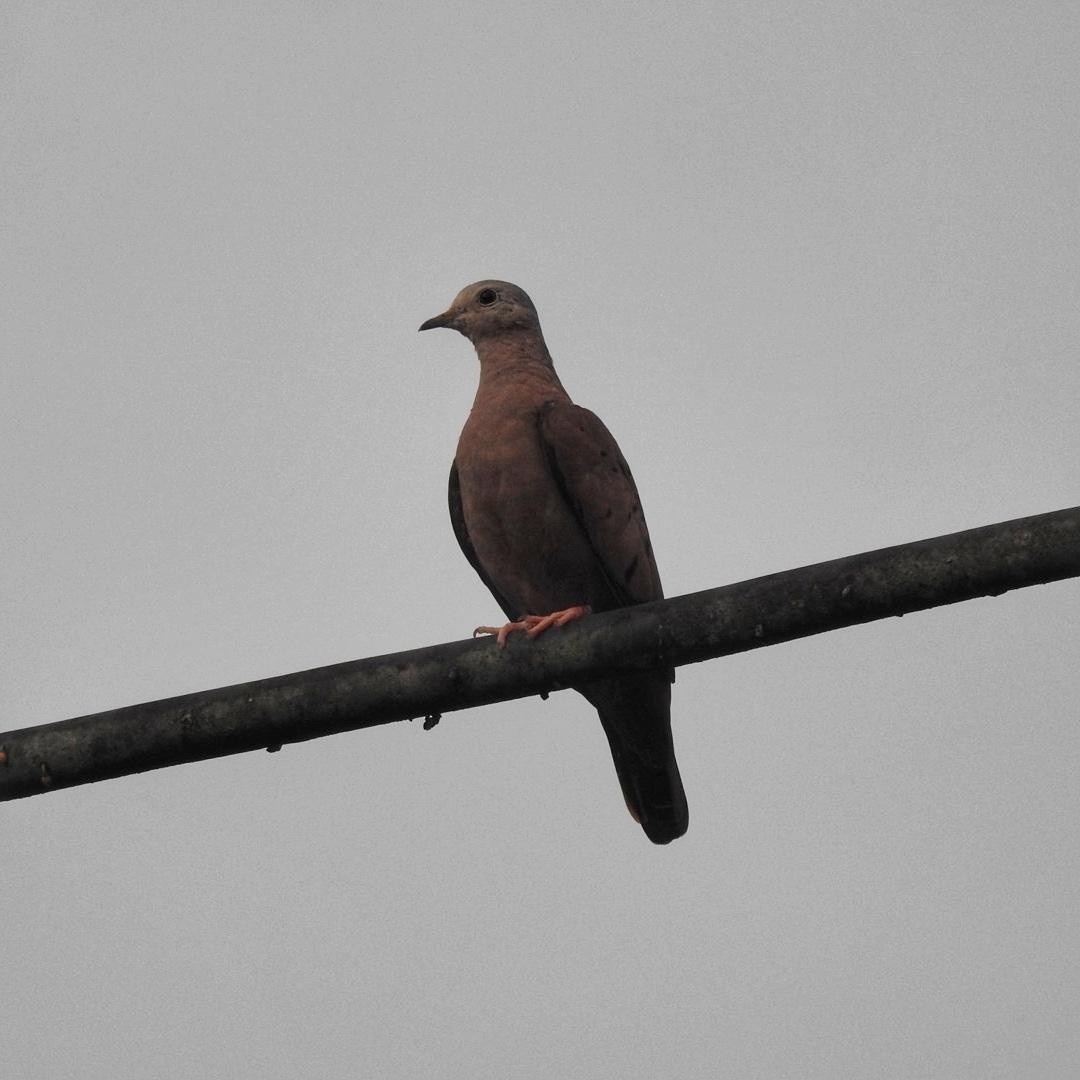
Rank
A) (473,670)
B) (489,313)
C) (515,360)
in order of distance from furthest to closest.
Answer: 1. (489,313)
2. (515,360)
3. (473,670)

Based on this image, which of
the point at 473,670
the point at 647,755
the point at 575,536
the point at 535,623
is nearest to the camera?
the point at 473,670

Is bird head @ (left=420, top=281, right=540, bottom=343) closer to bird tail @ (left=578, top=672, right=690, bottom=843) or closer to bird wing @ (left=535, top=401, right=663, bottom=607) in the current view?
bird wing @ (left=535, top=401, right=663, bottom=607)

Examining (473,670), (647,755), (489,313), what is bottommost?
(647,755)

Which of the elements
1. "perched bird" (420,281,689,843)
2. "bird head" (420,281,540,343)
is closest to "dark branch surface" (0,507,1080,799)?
"perched bird" (420,281,689,843)

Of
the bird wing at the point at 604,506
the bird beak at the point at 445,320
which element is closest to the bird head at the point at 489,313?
the bird beak at the point at 445,320

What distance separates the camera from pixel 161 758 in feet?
13.6

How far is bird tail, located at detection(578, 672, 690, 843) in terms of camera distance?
6.78 metres

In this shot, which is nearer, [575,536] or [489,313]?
[575,536]

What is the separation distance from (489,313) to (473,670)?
4.10 metres

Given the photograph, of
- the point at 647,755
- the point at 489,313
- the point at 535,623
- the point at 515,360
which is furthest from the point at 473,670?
the point at 489,313

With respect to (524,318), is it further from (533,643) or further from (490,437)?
(533,643)

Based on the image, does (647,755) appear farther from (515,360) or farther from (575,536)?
(515,360)

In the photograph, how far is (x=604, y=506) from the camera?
275 inches

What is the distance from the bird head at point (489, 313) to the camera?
8047 millimetres
